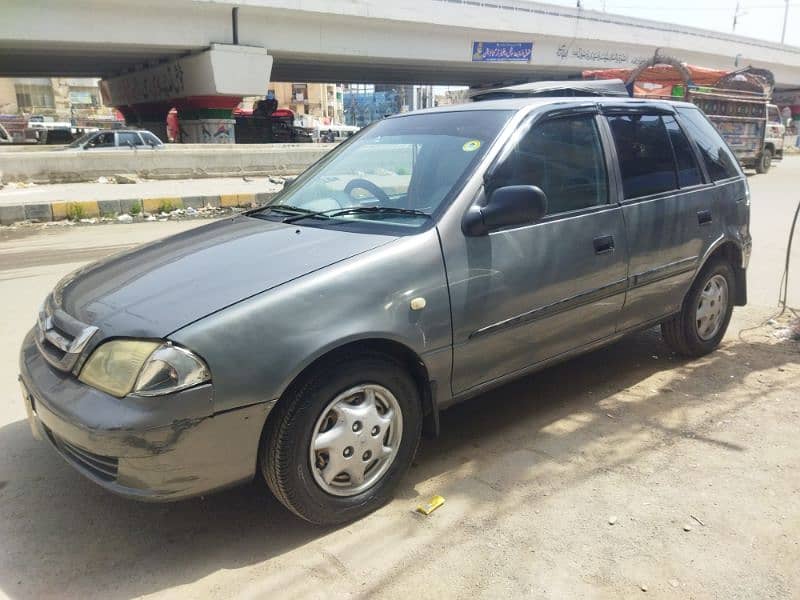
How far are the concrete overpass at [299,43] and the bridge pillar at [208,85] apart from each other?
7 centimetres

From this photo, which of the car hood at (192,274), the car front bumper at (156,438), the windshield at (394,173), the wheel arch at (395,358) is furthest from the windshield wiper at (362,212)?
the car front bumper at (156,438)

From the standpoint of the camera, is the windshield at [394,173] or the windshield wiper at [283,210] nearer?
the windshield at [394,173]

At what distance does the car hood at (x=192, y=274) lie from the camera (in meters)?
2.45

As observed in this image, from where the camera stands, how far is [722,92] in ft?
57.6

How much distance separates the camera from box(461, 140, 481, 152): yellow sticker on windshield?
128 inches

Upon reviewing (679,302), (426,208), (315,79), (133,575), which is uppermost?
(315,79)

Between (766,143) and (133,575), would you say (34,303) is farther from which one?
(766,143)

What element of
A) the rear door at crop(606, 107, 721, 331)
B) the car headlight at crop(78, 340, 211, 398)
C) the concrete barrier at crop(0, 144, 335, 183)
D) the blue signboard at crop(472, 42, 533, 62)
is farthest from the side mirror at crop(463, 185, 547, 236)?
the blue signboard at crop(472, 42, 533, 62)

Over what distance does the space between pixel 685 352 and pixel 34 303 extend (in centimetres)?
574

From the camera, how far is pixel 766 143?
2166 centimetres

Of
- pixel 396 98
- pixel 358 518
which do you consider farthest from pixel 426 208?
pixel 396 98

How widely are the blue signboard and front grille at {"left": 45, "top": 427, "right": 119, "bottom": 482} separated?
3671 cm

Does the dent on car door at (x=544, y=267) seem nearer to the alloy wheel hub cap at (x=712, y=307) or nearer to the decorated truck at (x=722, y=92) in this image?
the alloy wheel hub cap at (x=712, y=307)

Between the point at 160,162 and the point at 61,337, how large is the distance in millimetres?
14283
